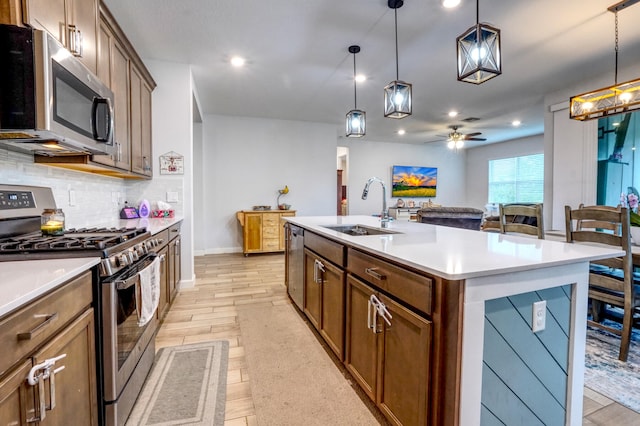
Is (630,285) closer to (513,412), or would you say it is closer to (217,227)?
(513,412)

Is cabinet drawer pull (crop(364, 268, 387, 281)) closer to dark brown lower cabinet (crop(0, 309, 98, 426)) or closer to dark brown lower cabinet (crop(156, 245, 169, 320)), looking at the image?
dark brown lower cabinet (crop(0, 309, 98, 426))

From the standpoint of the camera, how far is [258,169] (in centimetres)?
611

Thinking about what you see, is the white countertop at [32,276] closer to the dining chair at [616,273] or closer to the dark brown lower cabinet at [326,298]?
the dark brown lower cabinet at [326,298]

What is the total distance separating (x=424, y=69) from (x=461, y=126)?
11.6ft

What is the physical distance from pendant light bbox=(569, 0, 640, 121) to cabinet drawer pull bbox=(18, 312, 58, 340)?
3.89 m

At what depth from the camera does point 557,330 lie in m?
1.31

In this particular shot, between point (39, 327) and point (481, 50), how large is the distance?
2.35 m

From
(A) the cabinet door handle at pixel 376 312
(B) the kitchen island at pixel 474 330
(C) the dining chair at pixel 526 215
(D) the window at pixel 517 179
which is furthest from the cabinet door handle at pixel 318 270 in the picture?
(D) the window at pixel 517 179

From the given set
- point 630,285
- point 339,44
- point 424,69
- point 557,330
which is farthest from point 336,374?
point 424,69

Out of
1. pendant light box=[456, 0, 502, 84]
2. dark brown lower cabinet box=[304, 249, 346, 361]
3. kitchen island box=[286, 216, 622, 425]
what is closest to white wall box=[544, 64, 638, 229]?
pendant light box=[456, 0, 502, 84]

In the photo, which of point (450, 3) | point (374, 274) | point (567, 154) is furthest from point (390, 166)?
point (374, 274)

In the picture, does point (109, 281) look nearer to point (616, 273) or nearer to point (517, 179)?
point (616, 273)

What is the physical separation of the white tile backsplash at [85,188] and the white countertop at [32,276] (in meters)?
0.88

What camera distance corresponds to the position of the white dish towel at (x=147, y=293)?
1.66 meters
